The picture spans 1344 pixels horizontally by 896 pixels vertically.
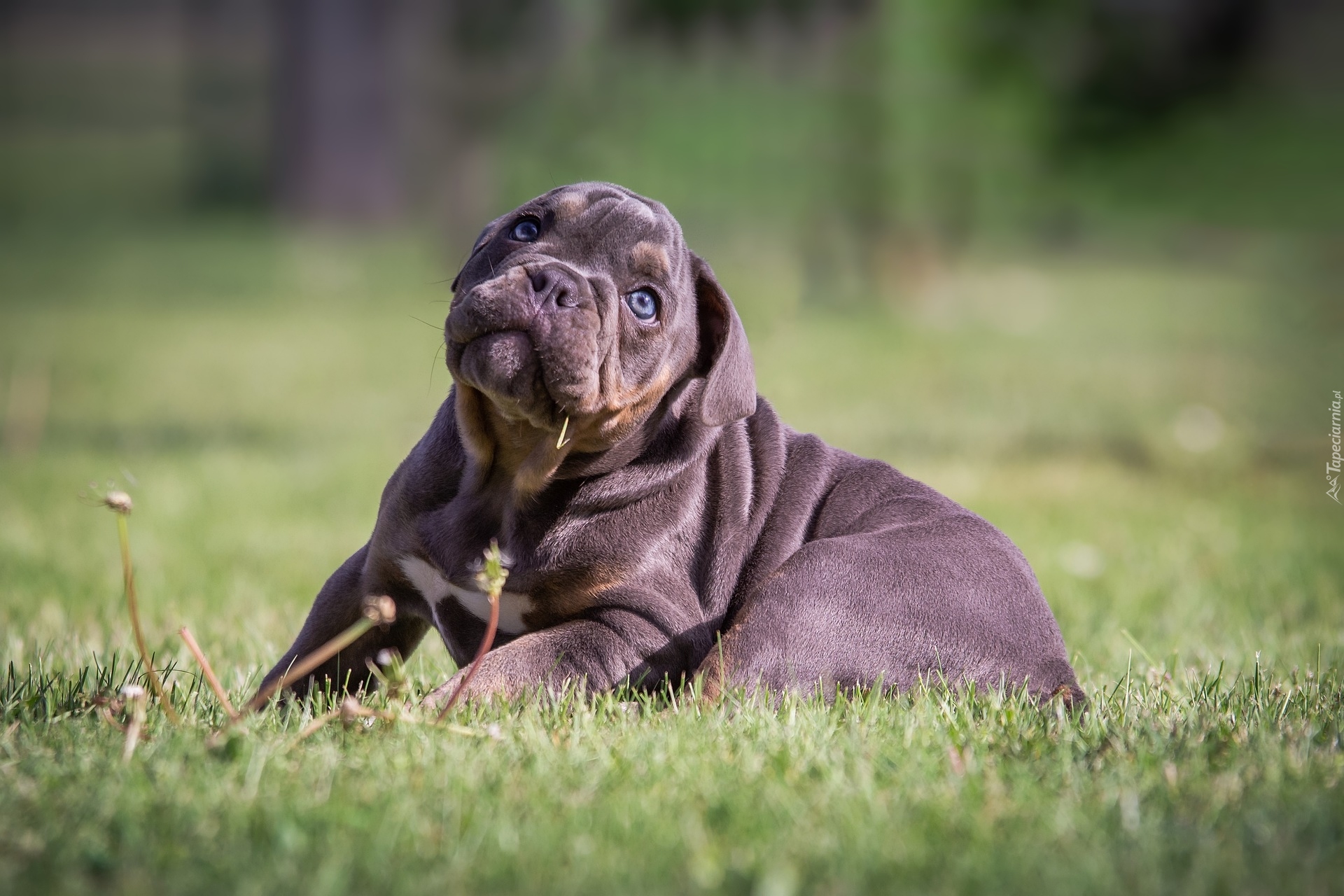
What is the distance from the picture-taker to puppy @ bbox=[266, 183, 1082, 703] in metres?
3.47

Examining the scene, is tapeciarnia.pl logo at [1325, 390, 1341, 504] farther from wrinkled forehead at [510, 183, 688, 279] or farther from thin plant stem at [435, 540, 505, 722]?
thin plant stem at [435, 540, 505, 722]

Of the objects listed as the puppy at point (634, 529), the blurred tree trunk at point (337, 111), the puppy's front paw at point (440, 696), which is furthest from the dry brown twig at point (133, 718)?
the blurred tree trunk at point (337, 111)

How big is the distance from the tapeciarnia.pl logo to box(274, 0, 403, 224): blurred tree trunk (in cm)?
1928

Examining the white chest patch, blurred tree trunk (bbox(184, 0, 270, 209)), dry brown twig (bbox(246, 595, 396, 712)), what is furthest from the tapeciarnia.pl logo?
blurred tree trunk (bbox(184, 0, 270, 209))

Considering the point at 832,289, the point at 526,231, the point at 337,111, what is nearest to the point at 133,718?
the point at 526,231

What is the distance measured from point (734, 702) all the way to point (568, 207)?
4.74 feet

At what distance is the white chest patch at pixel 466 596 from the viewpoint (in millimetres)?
3605

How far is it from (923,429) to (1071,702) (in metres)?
5.86

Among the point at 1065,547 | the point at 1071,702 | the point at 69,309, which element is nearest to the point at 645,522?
the point at 1071,702

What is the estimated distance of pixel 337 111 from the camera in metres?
24.8

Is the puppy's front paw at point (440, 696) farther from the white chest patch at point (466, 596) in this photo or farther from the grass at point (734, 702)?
the white chest patch at point (466, 596)

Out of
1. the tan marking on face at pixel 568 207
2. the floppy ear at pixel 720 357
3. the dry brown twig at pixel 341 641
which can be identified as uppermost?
the tan marking on face at pixel 568 207

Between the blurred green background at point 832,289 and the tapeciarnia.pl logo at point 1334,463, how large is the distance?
0.08 metres

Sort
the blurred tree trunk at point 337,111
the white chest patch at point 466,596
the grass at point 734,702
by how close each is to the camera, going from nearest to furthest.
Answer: the grass at point 734,702
the white chest patch at point 466,596
the blurred tree trunk at point 337,111
